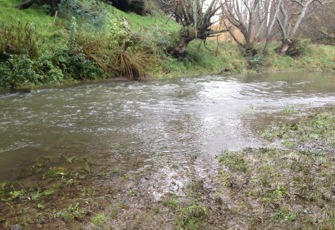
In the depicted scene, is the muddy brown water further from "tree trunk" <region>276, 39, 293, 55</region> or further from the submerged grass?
"tree trunk" <region>276, 39, 293, 55</region>

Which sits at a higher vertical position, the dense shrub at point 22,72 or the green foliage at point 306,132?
the green foliage at point 306,132

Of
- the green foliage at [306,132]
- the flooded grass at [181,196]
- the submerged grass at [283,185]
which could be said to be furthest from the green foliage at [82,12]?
the submerged grass at [283,185]

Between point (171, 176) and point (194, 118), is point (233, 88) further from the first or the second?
point (171, 176)

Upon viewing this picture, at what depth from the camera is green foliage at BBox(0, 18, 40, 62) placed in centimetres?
940

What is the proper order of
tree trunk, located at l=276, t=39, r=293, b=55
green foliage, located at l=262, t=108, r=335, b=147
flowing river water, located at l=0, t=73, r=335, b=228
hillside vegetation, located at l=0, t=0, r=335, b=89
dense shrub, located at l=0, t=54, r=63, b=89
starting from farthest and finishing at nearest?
1. tree trunk, located at l=276, t=39, r=293, b=55
2. hillside vegetation, located at l=0, t=0, r=335, b=89
3. dense shrub, located at l=0, t=54, r=63, b=89
4. green foliage, located at l=262, t=108, r=335, b=147
5. flowing river water, located at l=0, t=73, r=335, b=228

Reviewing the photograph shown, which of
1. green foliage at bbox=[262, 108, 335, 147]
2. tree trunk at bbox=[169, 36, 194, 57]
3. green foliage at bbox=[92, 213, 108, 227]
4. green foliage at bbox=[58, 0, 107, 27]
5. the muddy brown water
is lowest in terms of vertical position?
the muddy brown water

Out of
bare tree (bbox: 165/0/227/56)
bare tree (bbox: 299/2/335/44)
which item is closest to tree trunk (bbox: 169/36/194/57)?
bare tree (bbox: 165/0/227/56)

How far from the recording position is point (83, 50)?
11453 mm

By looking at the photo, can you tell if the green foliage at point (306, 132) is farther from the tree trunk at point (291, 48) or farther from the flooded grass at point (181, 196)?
the tree trunk at point (291, 48)

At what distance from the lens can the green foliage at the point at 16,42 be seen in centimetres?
940

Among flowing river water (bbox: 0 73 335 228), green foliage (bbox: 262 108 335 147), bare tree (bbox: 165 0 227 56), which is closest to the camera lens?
flowing river water (bbox: 0 73 335 228)

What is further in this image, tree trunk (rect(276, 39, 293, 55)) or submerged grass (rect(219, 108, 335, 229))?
tree trunk (rect(276, 39, 293, 55))

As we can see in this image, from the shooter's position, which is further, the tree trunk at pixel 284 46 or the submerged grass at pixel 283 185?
the tree trunk at pixel 284 46

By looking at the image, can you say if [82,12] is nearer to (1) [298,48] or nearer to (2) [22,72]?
(2) [22,72]
